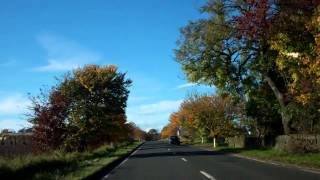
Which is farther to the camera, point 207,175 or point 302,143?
point 302,143

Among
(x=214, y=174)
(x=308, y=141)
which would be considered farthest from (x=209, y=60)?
(x=214, y=174)

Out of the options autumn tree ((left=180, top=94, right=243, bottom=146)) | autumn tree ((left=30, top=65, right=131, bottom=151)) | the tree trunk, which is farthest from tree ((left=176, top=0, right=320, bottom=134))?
autumn tree ((left=180, top=94, right=243, bottom=146))

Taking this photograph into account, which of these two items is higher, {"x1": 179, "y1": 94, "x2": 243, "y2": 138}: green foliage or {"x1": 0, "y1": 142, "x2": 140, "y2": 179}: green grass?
{"x1": 179, "y1": 94, "x2": 243, "y2": 138}: green foliage

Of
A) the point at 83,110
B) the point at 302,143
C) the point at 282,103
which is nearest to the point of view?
the point at 302,143

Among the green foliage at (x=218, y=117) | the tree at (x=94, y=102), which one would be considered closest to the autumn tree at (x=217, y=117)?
the green foliage at (x=218, y=117)

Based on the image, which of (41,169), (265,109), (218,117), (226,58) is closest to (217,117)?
(218,117)

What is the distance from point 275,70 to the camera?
4006cm

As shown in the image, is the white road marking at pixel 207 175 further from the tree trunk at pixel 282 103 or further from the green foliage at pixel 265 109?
the green foliage at pixel 265 109

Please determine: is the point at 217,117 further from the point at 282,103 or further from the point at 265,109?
the point at 282,103

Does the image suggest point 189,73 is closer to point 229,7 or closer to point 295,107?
point 229,7

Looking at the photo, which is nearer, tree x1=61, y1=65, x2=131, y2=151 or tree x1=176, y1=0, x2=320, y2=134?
tree x1=176, y1=0, x2=320, y2=134

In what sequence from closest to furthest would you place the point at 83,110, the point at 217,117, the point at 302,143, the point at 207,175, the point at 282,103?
the point at 207,175
the point at 302,143
the point at 282,103
the point at 83,110
the point at 217,117

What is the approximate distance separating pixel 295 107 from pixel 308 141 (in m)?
3.02

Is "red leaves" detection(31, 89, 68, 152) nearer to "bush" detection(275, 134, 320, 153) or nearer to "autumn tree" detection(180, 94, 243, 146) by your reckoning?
"bush" detection(275, 134, 320, 153)
